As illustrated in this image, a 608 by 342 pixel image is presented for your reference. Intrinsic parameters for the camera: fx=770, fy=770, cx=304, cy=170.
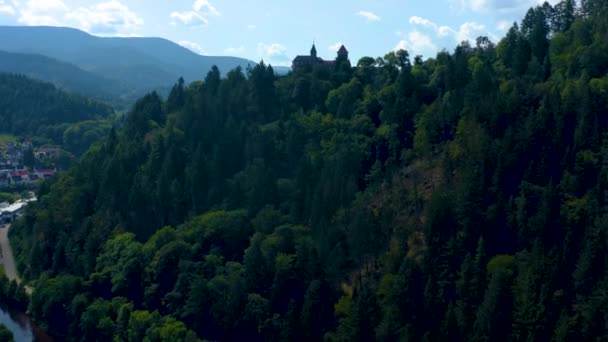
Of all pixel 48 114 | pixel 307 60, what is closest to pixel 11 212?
pixel 307 60

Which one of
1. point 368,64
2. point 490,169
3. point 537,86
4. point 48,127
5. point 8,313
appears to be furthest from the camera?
point 48,127

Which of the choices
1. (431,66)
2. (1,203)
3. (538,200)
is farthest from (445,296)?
(1,203)

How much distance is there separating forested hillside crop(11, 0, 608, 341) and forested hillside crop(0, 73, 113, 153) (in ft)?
186

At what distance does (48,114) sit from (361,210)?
101m

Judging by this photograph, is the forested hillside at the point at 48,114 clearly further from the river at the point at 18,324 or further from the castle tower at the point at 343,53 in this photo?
the river at the point at 18,324

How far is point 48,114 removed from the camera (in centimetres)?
13588

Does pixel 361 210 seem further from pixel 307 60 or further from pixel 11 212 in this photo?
pixel 11 212

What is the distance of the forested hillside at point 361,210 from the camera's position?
3928cm

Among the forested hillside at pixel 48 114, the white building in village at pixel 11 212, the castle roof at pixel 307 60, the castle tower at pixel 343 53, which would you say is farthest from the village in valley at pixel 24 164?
the castle tower at pixel 343 53

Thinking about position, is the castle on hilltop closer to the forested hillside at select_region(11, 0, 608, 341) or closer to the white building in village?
the forested hillside at select_region(11, 0, 608, 341)

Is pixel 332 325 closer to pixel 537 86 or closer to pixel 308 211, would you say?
pixel 308 211

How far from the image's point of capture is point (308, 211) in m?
51.6

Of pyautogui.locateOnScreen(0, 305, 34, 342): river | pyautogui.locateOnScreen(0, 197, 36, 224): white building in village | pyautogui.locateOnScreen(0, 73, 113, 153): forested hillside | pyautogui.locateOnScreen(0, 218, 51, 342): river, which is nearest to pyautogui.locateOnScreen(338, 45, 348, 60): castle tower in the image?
pyautogui.locateOnScreen(0, 218, 51, 342): river

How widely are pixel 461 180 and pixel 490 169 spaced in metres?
1.79
